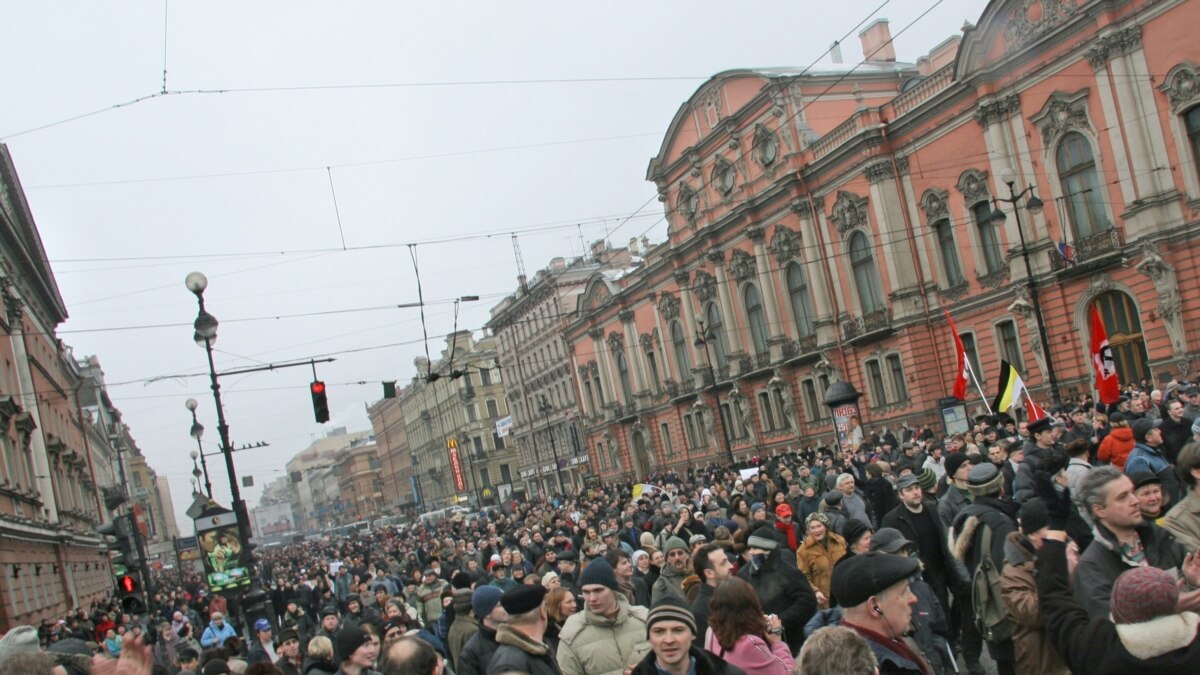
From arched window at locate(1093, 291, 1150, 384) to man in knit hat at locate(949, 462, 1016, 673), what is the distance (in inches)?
930

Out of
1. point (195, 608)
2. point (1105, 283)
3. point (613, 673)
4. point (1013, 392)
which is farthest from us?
point (195, 608)

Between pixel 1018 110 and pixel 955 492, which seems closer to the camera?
pixel 955 492

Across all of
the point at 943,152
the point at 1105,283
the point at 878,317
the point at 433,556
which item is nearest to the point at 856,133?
the point at 943,152

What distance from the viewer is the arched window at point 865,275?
39562mm

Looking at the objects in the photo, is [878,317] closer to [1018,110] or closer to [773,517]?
[1018,110]

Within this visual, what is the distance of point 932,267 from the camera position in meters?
37.0

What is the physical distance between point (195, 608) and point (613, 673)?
1126 inches

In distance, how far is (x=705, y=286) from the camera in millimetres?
50812

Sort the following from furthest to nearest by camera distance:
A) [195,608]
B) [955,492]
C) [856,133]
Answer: [856,133] → [195,608] → [955,492]

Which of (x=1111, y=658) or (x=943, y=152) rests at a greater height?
(x=943, y=152)

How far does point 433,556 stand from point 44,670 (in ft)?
45.3

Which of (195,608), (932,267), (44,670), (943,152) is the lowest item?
(195,608)

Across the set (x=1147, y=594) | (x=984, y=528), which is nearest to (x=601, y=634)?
(x=984, y=528)

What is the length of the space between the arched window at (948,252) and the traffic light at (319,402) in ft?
74.1
